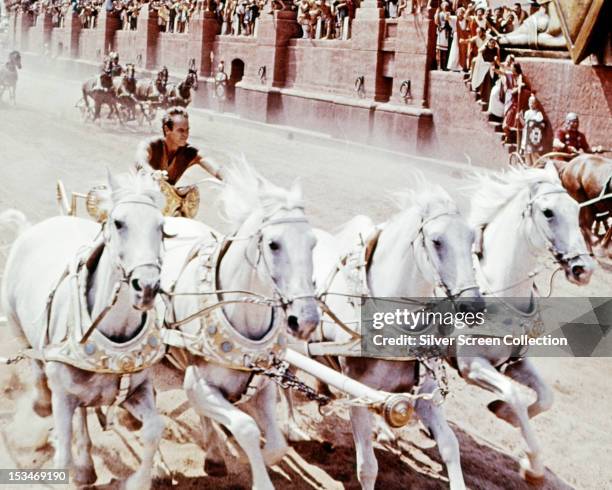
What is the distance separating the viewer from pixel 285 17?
23.2 metres

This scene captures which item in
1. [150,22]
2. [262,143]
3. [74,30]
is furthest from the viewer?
[74,30]

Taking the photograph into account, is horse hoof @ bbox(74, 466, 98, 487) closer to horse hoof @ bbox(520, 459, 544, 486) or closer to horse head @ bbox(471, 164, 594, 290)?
horse hoof @ bbox(520, 459, 544, 486)

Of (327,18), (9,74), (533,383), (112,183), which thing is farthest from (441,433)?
(9,74)

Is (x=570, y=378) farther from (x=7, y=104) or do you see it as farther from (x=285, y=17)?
(x=7, y=104)

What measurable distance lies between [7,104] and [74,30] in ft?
45.0

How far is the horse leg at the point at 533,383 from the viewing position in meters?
5.19

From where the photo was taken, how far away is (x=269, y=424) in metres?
4.57

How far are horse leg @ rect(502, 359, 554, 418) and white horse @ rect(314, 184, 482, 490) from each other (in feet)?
2.21

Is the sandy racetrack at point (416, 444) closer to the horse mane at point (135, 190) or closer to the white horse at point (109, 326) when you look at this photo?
the white horse at point (109, 326)

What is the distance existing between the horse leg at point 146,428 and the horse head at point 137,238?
0.78m

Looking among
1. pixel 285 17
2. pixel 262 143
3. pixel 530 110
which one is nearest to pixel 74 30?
pixel 285 17

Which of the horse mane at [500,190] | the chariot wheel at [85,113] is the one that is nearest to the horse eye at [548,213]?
the horse mane at [500,190]

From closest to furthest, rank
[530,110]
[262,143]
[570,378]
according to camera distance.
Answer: [570,378] → [530,110] → [262,143]

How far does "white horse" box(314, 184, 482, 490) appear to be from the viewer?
4.46m
